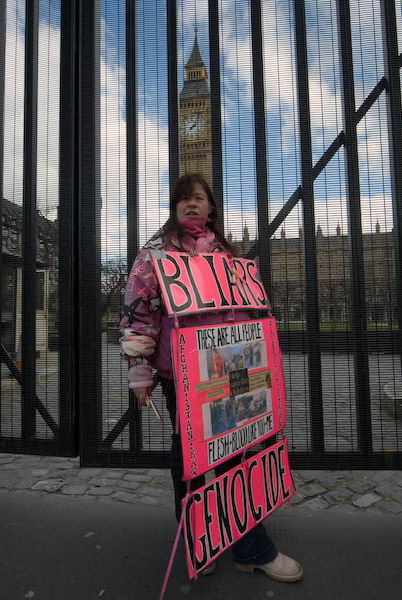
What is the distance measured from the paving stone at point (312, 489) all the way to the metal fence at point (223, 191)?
0.65 feet

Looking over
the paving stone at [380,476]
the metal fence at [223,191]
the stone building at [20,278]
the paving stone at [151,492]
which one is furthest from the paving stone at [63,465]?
the paving stone at [380,476]

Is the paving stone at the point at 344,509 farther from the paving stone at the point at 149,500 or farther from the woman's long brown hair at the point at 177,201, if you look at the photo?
the woman's long brown hair at the point at 177,201

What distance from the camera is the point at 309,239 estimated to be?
118 inches

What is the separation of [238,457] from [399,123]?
2.79 metres

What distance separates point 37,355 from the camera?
10.5 feet

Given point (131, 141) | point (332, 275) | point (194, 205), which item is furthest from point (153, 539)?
point (131, 141)

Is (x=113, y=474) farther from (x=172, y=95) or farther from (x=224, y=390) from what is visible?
(x=172, y=95)

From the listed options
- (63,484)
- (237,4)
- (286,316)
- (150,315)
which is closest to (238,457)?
(150,315)

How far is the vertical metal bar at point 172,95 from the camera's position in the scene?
122 inches

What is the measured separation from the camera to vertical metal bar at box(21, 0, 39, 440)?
321 centimetres

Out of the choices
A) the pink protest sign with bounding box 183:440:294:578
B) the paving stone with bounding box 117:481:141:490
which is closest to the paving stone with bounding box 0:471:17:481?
the paving stone with bounding box 117:481:141:490

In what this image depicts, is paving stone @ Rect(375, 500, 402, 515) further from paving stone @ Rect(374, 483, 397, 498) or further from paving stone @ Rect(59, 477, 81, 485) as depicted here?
paving stone @ Rect(59, 477, 81, 485)

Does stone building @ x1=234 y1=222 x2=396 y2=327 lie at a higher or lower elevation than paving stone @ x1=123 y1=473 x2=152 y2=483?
higher

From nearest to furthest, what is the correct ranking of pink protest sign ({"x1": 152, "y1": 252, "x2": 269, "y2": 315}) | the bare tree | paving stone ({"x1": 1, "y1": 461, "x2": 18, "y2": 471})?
pink protest sign ({"x1": 152, "y1": 252, "x2": 269, "y2": 315}), the bare tree, paving stone ({"x1": 1, "y1": 461, "x2": 18, "y2": 471})
